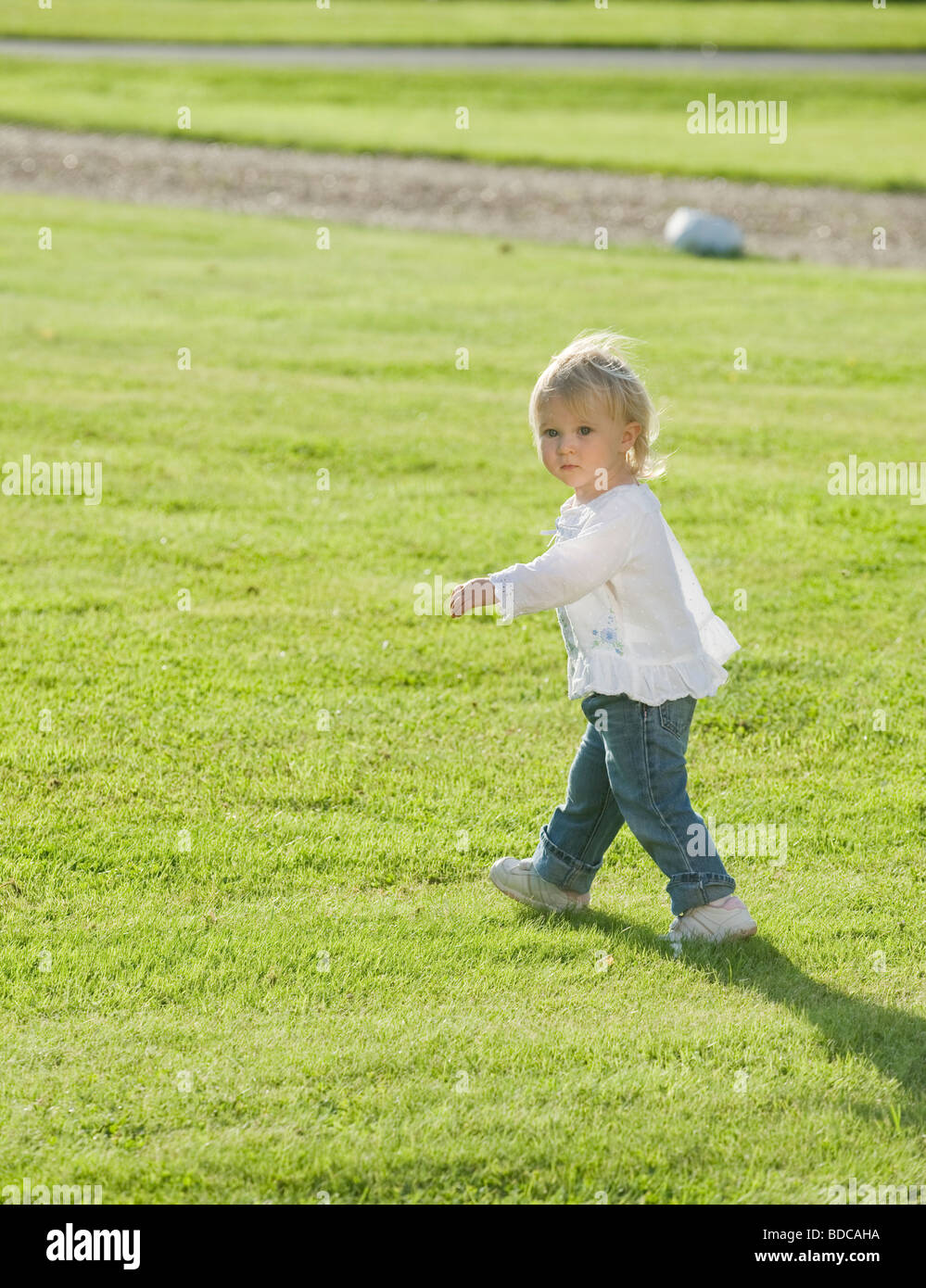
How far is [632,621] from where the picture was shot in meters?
3.94

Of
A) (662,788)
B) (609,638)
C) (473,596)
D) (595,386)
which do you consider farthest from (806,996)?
(595,386)

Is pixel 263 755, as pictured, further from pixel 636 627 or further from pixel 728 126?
pixel 728 126

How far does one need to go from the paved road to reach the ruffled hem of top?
1001 inches

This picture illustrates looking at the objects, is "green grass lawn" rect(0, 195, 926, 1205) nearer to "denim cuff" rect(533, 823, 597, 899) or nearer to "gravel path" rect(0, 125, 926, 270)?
"denim cuff" rect(533, 823, 597, 899)

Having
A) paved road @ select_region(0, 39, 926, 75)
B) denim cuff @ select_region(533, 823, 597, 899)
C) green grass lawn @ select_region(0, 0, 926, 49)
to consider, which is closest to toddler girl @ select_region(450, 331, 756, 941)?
denim cuff @ select_region(533, 823, 597, 899)

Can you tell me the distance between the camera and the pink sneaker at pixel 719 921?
3924 millimetres

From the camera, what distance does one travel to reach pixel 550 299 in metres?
12.0

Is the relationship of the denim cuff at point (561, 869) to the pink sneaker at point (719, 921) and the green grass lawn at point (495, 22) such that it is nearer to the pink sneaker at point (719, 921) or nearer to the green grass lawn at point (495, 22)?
the pink sneaker at point (719, 921)

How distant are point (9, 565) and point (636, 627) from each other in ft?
12.5

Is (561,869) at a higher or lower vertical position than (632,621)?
lower

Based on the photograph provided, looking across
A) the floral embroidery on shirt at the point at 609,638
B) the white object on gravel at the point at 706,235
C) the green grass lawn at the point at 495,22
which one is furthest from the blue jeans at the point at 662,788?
the green grass lawn at the point at 495,22

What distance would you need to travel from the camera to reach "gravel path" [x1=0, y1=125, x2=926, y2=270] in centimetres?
1549

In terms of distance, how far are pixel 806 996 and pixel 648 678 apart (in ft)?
3.17

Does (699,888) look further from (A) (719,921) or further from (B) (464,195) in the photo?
(B) (464,195)
